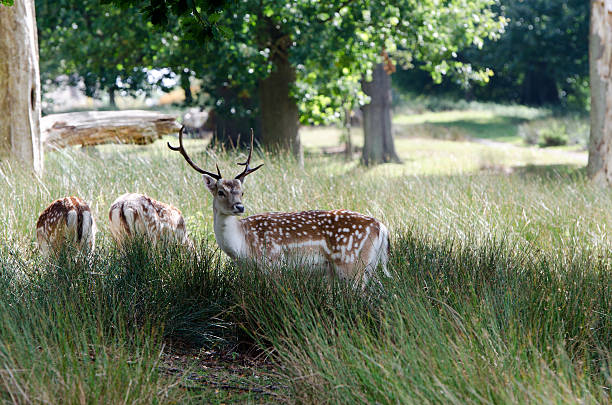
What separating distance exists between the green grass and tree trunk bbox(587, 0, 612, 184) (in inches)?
170

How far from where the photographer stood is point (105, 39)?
13.9 metres

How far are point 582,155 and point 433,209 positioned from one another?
17.5 m

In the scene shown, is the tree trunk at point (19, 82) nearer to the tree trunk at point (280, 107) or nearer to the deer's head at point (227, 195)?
the deer's head at point (227, 195)

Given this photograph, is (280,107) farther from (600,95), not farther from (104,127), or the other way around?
(600,95)

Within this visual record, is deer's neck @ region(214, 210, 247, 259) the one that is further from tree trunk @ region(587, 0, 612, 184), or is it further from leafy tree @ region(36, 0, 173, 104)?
tree trunk @ region(587, 0, 612, 184)

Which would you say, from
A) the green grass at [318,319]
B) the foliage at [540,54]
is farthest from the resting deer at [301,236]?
the foliage at [540,54]

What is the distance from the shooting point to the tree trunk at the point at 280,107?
13.7m

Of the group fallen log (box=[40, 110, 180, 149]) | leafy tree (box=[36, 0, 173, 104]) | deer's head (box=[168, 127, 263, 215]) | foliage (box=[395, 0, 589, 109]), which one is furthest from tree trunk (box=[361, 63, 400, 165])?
deer's head (box=[168, 127, 263, 215])

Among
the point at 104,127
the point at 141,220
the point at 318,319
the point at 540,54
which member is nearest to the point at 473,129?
the point at 540,54

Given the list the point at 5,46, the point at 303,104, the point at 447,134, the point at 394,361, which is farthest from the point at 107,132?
the point at 447,134

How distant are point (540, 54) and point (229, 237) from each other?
29.9 meters

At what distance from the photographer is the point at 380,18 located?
43.3ft

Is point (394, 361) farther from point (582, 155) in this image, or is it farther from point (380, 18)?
point (582, 155)

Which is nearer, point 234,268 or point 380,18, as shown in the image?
point 234,268
